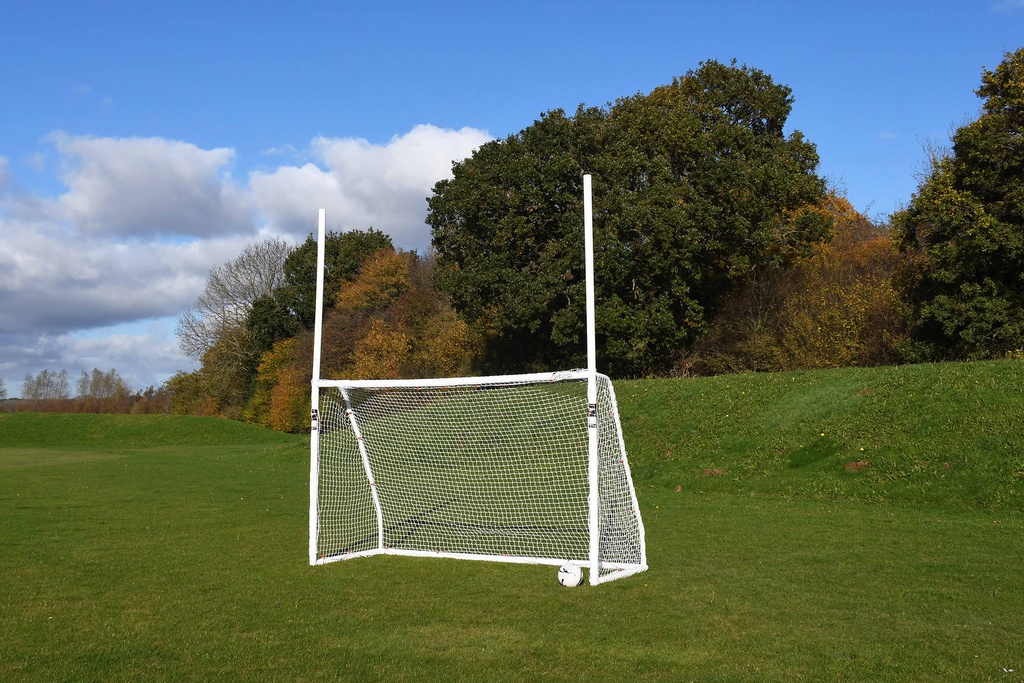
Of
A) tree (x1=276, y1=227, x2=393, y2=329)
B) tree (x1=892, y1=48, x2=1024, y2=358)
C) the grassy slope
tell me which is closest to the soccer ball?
the grassy slope

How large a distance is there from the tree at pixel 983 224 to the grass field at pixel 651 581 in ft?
20.0

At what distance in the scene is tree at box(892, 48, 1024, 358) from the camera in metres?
22.9

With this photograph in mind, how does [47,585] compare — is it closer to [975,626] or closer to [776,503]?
[975,626]

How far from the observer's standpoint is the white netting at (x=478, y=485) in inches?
366

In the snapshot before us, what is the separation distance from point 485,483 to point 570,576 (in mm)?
8654

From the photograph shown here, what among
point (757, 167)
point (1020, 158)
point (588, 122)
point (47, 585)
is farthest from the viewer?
point (588, 122)

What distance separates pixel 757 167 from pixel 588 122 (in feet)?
21.5

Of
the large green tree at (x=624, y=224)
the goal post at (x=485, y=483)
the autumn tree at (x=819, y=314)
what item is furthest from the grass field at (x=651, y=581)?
the large green tree at (x=624, y=224)

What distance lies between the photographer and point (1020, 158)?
894 inches

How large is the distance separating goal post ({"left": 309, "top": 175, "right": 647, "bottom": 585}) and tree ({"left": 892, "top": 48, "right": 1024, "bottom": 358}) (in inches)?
462

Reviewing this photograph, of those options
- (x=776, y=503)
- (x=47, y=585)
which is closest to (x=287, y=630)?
(x=47, y=585)

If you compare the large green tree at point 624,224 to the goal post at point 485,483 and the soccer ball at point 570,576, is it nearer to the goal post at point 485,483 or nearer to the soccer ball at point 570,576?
the goal post at point 485,483

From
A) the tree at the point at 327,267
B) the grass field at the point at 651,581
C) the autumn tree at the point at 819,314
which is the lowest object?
the grass field at the point at 651,581

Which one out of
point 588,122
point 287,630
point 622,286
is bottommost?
point 287,630
